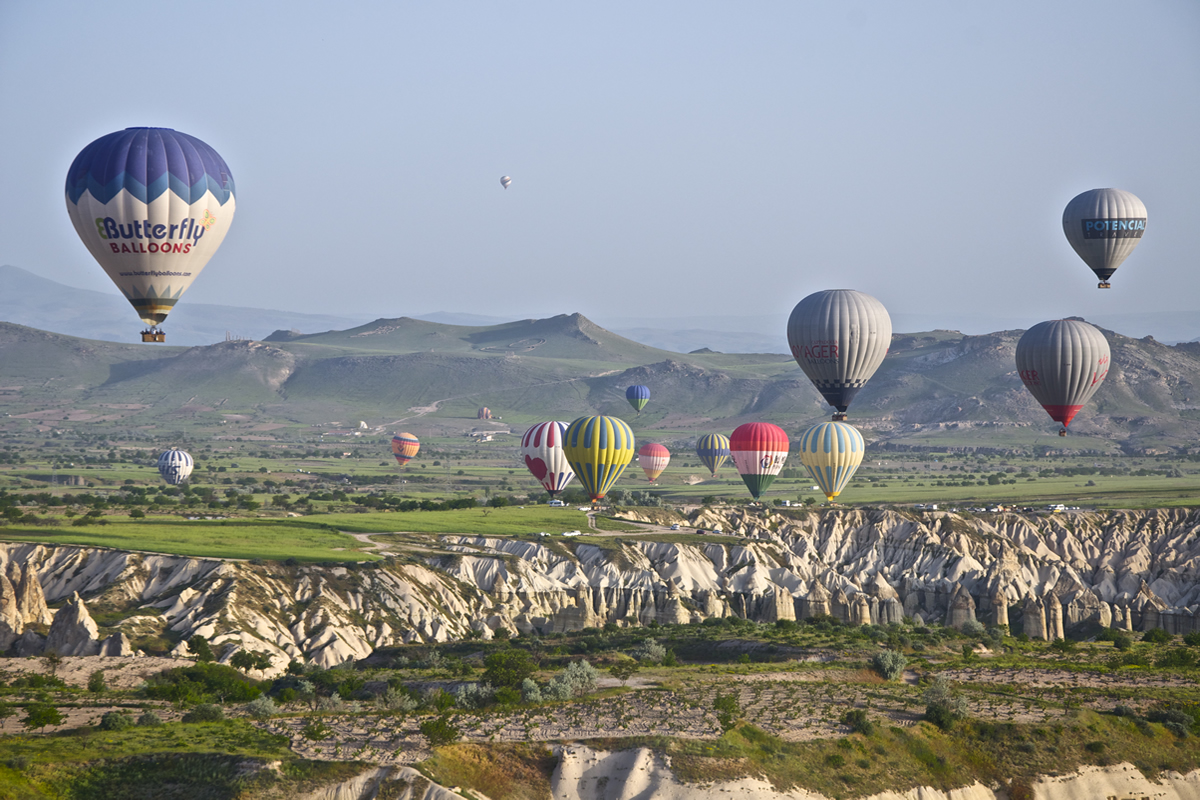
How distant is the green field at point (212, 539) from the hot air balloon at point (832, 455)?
134ft

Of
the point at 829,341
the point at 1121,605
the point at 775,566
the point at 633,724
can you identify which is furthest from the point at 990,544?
the point at 633,724

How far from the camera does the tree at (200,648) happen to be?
6675 cm

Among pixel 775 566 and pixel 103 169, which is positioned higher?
pixel 103 169

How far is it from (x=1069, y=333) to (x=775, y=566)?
2830 centimetres

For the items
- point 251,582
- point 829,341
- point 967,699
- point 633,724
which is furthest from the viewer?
point 829,341

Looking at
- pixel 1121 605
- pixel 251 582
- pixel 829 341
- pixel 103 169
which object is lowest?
pixel 1121 605

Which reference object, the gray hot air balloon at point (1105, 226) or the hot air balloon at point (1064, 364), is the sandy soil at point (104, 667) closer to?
the hot air balloon at point (1064, 364)

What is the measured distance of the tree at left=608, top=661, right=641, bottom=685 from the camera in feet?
196

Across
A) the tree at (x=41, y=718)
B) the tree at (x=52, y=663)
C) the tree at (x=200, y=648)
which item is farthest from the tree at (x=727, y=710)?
the tree at (x=52, y=663)

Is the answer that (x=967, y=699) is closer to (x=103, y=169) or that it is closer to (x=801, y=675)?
(x=801, y=675)

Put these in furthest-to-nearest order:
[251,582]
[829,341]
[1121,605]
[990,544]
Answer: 1. [990,544]
2. [1121,605]
3. [829,341]
4. [251,582]

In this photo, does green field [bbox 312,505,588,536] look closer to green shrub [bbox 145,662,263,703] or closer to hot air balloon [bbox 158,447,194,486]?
green shrub [bbox 145,662,263,703]

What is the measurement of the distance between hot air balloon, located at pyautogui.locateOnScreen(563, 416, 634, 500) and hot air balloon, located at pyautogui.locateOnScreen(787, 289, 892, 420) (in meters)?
20.2

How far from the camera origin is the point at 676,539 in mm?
108375
